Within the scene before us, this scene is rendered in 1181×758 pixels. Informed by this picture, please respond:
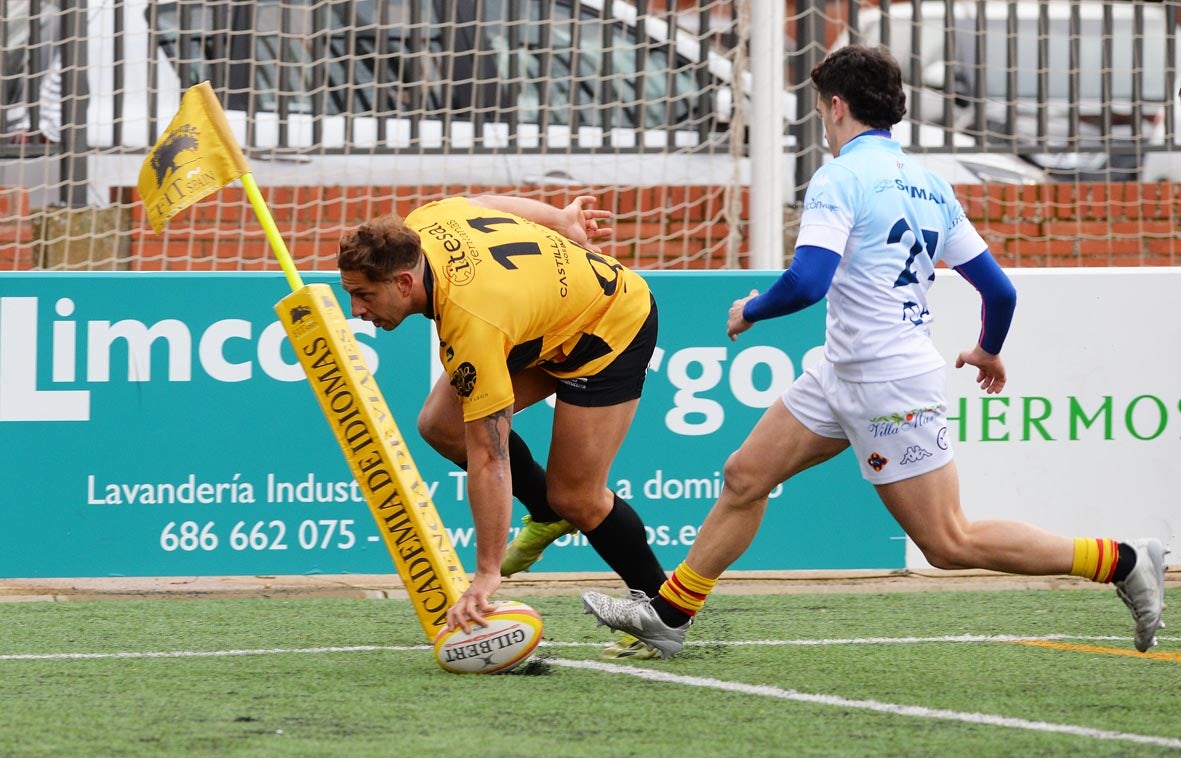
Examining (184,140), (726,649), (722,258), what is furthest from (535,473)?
(722,258)

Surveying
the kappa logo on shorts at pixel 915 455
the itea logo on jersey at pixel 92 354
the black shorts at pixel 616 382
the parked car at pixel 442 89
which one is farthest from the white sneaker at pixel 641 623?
the parked car at pixel 442 89

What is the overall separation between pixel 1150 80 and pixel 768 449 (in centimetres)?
500

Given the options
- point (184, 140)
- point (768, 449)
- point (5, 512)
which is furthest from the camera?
point (5, 512)

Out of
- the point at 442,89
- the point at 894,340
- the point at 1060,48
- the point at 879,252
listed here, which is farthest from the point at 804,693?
the point at 1060,48

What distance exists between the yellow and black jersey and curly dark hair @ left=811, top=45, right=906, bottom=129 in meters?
0.89

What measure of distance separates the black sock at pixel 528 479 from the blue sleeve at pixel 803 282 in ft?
4.25

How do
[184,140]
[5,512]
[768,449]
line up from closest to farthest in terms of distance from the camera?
[768,449], [184,140], [5,512]

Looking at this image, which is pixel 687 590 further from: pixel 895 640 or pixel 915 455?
pixel 895 640

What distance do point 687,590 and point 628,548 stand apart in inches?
11.4

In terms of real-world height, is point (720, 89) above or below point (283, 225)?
above

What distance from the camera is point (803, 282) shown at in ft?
14.1

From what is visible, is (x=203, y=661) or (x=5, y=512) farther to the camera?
(x=5, y=512)

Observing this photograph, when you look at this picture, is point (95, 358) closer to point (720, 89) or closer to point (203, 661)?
point (203, 661)

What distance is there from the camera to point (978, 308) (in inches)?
272
